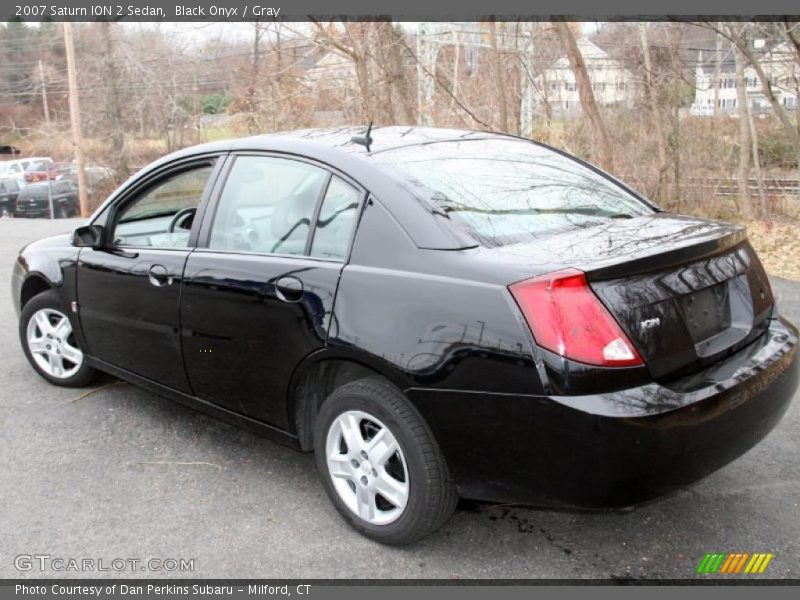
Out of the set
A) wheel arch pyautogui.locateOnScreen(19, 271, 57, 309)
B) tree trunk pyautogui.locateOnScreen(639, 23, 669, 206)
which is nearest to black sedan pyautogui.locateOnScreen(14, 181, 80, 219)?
tree trunk pyautogui.locateOnScreen(639, 23, 669, 206)

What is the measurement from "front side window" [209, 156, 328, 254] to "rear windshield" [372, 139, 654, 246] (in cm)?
40

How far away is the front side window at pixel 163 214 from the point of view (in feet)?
12.9

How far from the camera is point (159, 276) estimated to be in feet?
12.1

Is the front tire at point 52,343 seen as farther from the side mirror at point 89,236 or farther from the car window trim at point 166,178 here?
the car window trim at point 166,178

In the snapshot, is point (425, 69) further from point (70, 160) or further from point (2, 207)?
point (70, 160)

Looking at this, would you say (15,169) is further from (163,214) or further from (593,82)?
(163,214)

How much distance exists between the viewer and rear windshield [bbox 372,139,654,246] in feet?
9.64

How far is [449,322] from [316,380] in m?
0.82

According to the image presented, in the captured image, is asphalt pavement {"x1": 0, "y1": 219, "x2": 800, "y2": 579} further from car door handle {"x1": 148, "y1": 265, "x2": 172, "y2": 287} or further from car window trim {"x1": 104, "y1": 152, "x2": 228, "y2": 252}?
car window trim {"x1": 104, "y1": 152, "x2": 228, "y2": 252}

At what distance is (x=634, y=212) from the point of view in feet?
11.1

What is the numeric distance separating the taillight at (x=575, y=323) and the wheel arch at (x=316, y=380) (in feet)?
2.11

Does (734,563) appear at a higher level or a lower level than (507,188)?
lower

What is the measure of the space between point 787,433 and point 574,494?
6.77 feet

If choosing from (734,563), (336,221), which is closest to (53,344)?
(336,221)
